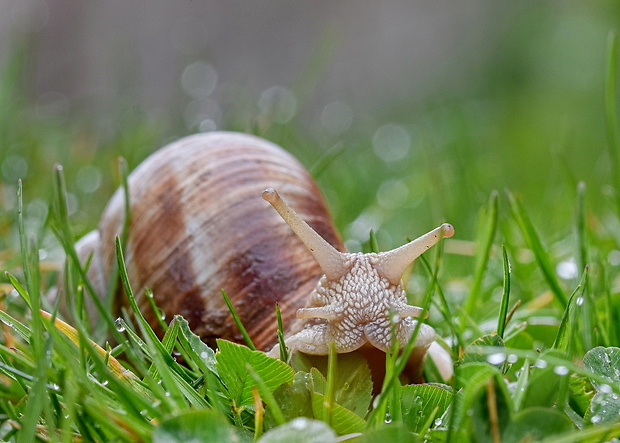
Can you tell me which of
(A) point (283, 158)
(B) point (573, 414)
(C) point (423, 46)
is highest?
(C) point (423, 46)

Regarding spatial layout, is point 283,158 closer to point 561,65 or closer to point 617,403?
point 617,403

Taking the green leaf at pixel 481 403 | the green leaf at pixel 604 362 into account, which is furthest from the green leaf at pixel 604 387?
the green leaf at pixel 481 403

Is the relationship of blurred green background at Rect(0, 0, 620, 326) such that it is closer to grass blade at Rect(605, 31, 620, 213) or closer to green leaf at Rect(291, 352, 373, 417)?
grass blade at Rect(605, 31, 620, 213)

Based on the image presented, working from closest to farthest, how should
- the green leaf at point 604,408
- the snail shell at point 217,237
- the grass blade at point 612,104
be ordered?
the green leaf at point 604,408 < the snail shell at point 217,237 < the grass blade at point 612,104

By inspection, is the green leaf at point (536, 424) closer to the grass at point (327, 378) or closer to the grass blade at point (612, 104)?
the grass at point (327, 378)

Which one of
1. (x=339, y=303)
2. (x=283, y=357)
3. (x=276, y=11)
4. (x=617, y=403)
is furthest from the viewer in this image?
(x=276, y=11)

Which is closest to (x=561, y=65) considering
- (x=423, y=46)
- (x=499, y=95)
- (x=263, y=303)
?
(x=499, y=95)

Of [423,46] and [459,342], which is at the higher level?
[423,46]

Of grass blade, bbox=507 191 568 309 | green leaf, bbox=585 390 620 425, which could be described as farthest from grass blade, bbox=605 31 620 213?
green leaf, bbox=585 390 620 425
